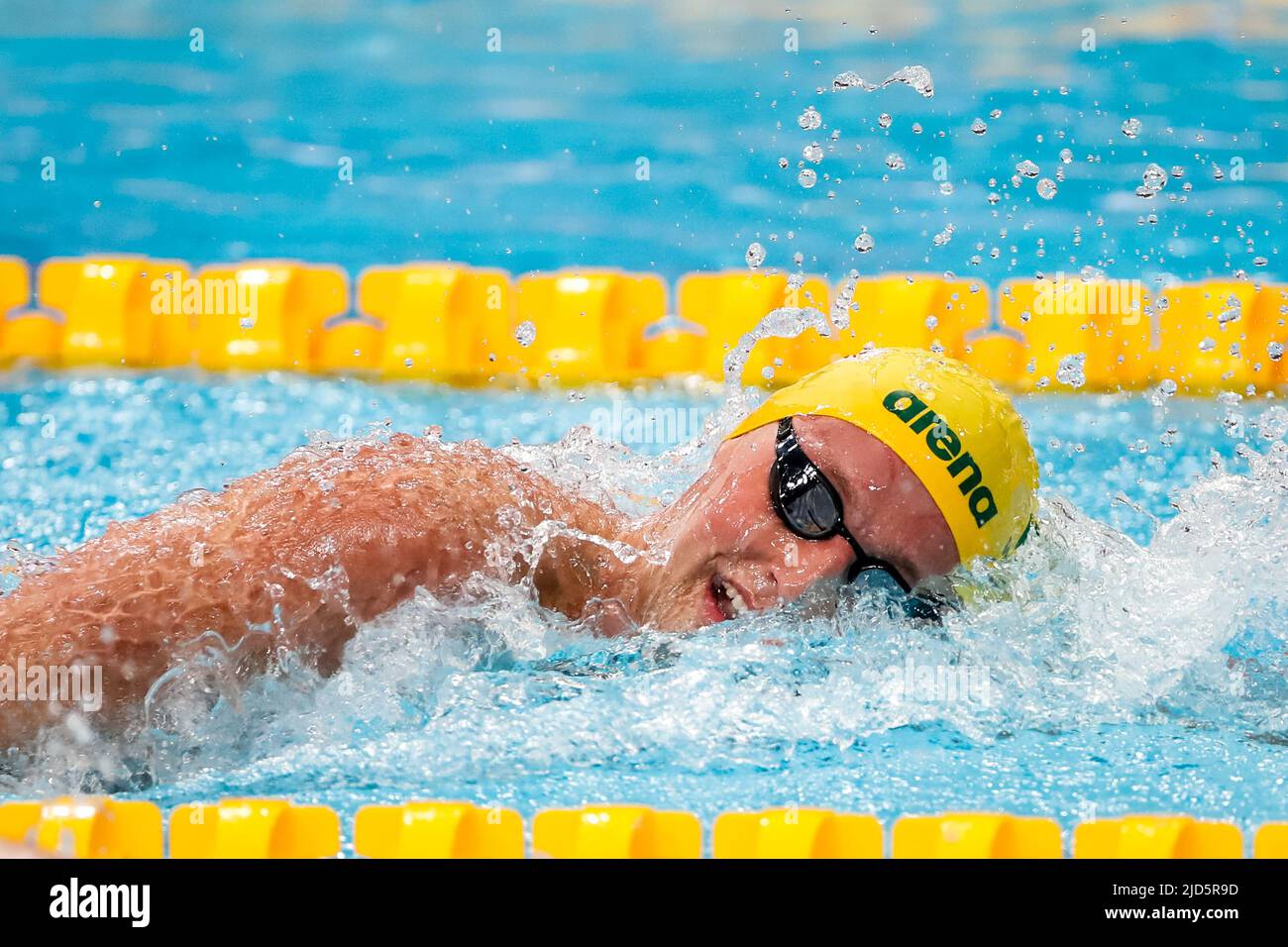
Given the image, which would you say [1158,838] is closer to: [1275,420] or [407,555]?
[407,555]

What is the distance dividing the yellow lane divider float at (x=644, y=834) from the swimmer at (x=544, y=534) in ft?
0.61

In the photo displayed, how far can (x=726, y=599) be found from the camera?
2.16m

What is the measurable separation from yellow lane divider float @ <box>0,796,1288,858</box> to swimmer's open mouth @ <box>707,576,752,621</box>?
1.33 ft

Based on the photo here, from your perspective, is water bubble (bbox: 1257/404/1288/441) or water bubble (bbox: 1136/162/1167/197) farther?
A: water bubble (bbox: 1136/162/1167/197)

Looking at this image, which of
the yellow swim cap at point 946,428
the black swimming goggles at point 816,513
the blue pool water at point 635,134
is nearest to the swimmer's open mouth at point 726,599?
the black swimming goggles at point 816,513

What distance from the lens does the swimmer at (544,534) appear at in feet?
5.88

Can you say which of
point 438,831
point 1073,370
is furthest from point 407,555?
point 1073,370

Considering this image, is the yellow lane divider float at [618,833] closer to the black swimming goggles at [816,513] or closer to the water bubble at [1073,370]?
the black swimming goggles at [816,513]

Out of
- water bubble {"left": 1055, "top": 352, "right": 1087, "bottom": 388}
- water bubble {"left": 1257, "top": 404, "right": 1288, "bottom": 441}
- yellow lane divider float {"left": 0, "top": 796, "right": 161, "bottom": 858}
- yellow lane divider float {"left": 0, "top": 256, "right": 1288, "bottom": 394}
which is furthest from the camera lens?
yellow lane divider float {"left": 0, "top": 256, "right": 1288, "bottom": 394}

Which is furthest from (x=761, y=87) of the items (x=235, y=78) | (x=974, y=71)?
(x=235, y=78)

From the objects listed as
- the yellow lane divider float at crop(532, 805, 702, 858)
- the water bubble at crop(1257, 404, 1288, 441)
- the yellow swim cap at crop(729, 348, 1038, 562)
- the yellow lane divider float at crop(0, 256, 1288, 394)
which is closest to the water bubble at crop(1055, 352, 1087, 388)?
the yellow lane divider float at crop(0, 256, 1288, 394)

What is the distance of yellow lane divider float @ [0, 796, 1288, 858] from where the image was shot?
1.75 meters

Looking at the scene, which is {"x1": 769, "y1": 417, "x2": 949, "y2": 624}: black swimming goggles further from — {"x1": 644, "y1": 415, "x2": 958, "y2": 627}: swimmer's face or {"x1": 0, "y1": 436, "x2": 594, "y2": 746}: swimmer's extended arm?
{"x1": 0, "y1": 436, "x2": 594, "y2": 746}: swimmer's extended arm

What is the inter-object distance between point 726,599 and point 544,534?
0.95 feet
